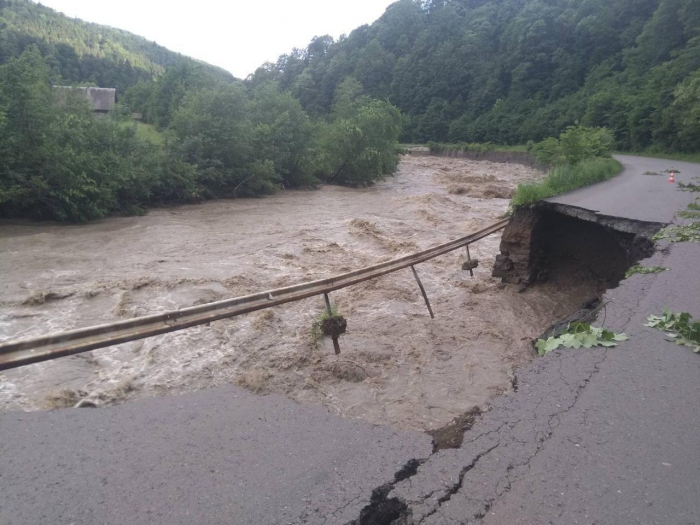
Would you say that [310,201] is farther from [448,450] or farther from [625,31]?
[625,31]

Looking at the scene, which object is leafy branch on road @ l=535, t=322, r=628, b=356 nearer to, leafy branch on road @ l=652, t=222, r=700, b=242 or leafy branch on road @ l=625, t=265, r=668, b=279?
leafy branch on road @ l=625, t=265, r=668, b=279

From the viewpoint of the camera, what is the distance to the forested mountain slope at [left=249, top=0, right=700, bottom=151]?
37125 millimetres

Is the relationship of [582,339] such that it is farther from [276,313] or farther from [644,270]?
[276,313]

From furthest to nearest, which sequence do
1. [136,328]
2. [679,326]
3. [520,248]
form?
1. [520,248]
2. [679,326]
3. [136,328]

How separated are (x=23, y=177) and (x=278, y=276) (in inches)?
459

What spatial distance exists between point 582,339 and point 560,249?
597 cm

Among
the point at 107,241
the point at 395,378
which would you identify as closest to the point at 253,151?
the point at 107,241

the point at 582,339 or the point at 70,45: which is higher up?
the point at 70,45

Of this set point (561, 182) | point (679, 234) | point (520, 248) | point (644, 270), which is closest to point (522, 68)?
point (561, 182)

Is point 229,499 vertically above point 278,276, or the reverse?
point 229,499

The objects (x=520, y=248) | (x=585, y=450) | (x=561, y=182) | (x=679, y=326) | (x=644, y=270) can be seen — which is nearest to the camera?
(x=585, y=450)

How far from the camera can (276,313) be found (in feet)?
29.8

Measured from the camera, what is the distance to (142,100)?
185 feet

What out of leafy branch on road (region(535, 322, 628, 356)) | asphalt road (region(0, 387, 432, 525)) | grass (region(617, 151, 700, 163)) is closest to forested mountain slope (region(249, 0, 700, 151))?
grass (region(617, 151, 700, 163))
